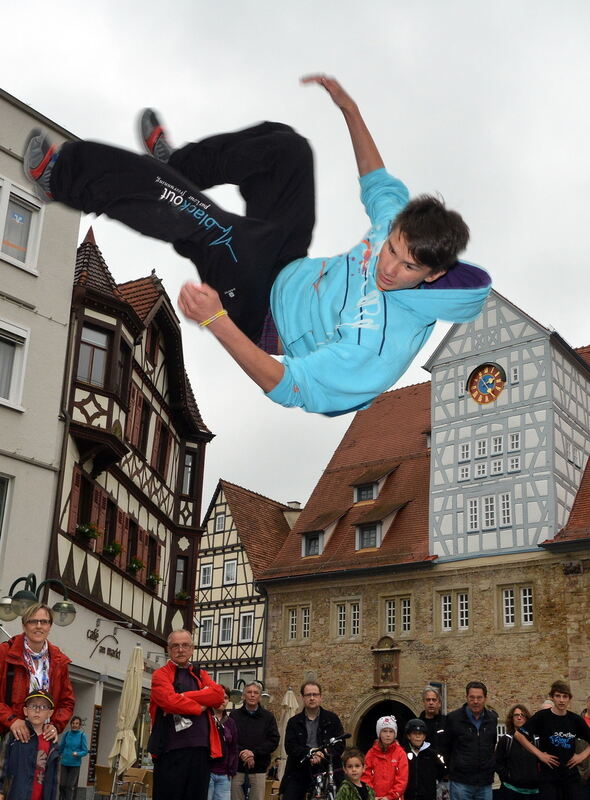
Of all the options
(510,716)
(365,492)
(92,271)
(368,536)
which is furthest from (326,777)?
(365,492)

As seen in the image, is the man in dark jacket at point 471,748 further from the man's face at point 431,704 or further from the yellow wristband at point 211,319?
the yellow wristband at point 211,319

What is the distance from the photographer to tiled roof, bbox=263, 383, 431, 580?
33688 millimetres

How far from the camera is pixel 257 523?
3919 centimetres

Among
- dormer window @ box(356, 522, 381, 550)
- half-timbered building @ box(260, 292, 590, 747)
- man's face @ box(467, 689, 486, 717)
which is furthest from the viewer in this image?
dormer window @ box(356, 522, 381, 550)

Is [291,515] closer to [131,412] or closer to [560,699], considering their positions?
[131,412]

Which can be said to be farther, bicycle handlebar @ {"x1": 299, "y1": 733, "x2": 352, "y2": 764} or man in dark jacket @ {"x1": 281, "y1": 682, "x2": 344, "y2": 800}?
man in dark jacket @ {"x1": 281, "y1": 682, "x2": 344, "y2": 800}

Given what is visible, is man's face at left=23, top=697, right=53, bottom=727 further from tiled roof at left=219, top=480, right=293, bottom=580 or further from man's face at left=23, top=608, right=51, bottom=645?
tiled roof at left=219, top=480, right=293, bottom=580

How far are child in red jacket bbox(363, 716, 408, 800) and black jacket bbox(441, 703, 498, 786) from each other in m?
0.44

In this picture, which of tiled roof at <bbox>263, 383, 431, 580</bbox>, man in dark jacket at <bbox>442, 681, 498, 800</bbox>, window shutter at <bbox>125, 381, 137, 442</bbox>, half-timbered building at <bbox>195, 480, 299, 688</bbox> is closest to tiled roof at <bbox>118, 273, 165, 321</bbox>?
window shutter at <bbox>125, 381, 137, 442</bbox>

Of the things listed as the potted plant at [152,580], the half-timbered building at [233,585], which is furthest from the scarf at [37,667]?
the half-timbered building at [233,585]

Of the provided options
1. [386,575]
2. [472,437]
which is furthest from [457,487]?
[386,575]

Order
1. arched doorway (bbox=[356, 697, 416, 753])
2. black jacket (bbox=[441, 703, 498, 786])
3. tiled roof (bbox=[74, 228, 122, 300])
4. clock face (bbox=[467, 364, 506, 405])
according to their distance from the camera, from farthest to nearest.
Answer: arched doorway (bbox=[356, 697, 416, 753])
clock face (bbox=[467, 364, 506, 405])
tiled roof (bbox=[74, 228, 122, 300])
black jacket (bbox=[441, 703, 498, 786])

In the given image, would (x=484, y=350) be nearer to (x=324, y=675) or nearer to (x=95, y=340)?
(x=324, y=675)

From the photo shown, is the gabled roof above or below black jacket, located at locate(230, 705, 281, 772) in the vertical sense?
above
